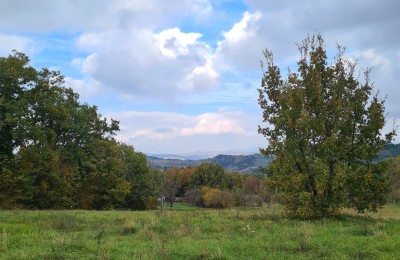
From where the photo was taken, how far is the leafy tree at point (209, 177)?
103500 millimetres

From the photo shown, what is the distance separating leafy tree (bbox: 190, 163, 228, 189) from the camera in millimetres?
103500

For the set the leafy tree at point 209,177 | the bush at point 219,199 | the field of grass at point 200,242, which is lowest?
the bush at point 219,199

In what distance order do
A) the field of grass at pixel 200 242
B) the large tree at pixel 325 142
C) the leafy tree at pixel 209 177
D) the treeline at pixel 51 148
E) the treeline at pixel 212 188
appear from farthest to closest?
the leafy tree at pixel 209 177 < the treeline at pixel 212 188 < the treeline at pixel 51 148 < the large tree at pixel 325 142 < the field of grass at pixel 200 242

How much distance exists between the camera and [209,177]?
104188 mm

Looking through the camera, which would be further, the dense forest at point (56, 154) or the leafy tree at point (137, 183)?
the leafy tree at point (137, 183)

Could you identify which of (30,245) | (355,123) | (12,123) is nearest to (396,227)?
(355,123)

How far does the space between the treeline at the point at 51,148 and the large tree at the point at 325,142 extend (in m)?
25.2

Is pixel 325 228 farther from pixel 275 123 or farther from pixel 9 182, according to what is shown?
pixel 9 182

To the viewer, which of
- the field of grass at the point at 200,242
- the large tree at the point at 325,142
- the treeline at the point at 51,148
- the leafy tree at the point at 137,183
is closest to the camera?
the field of grass at the point at 200,242

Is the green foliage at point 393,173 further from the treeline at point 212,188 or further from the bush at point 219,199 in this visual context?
the bush at point 219,199

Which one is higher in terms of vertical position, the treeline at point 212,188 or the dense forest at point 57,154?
the dense forest at point 57,154

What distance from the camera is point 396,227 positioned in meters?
14.0

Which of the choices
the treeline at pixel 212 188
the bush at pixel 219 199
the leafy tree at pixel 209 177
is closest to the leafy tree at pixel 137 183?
the treeline at pixel 212 188

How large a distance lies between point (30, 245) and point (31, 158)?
91.4ft
